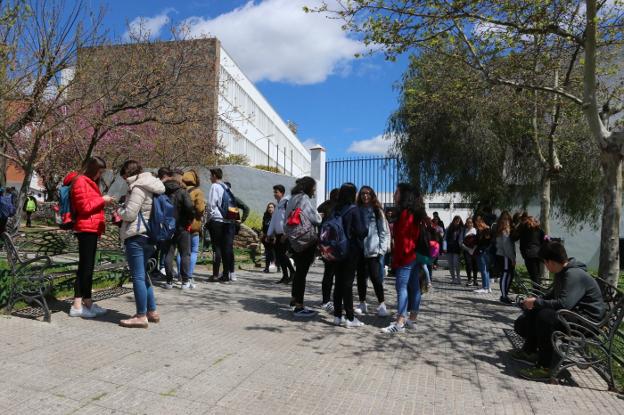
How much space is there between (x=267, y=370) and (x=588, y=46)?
5.68 metres

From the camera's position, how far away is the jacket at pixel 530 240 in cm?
830

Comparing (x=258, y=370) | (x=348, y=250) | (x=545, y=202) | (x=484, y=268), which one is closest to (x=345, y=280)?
(x=348, y=250)

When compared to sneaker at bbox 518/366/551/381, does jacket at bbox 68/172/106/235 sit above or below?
above

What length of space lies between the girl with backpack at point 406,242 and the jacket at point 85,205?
10.6 feet

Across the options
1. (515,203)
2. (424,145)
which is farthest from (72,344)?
(515,203)

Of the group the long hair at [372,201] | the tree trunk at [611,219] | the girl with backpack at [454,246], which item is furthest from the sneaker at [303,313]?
the girl with backpack at [454,246]

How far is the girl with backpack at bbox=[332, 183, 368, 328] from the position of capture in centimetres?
595

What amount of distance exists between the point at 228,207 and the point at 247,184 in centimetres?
1315

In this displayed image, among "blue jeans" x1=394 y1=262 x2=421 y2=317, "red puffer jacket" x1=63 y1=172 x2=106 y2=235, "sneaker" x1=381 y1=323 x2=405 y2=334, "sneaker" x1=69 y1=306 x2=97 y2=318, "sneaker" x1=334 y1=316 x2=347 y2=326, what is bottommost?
"sneaker" x1=381 y1=323 x2=405 y2=334

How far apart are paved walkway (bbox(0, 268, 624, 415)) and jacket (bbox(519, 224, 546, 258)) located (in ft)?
8.05

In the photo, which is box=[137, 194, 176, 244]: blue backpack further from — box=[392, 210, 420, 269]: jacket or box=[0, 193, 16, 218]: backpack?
box=[0, 193, 16, 218]: backpack

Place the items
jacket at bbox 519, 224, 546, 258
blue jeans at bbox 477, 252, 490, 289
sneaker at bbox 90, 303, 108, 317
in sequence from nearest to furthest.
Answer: sneaker at bbox 90, 303, 108, 317 < jacket at bbox 519, 224, 546, 258 < blue jeans at bbox 477, 252, 490, 289

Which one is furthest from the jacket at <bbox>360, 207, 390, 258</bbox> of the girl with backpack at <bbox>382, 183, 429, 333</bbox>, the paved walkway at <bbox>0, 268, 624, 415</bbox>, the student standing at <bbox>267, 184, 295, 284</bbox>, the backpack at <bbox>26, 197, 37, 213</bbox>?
the backpack at <bbox>26, 197, 37, 213</bbox>

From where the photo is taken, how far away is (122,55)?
11.9 meters
